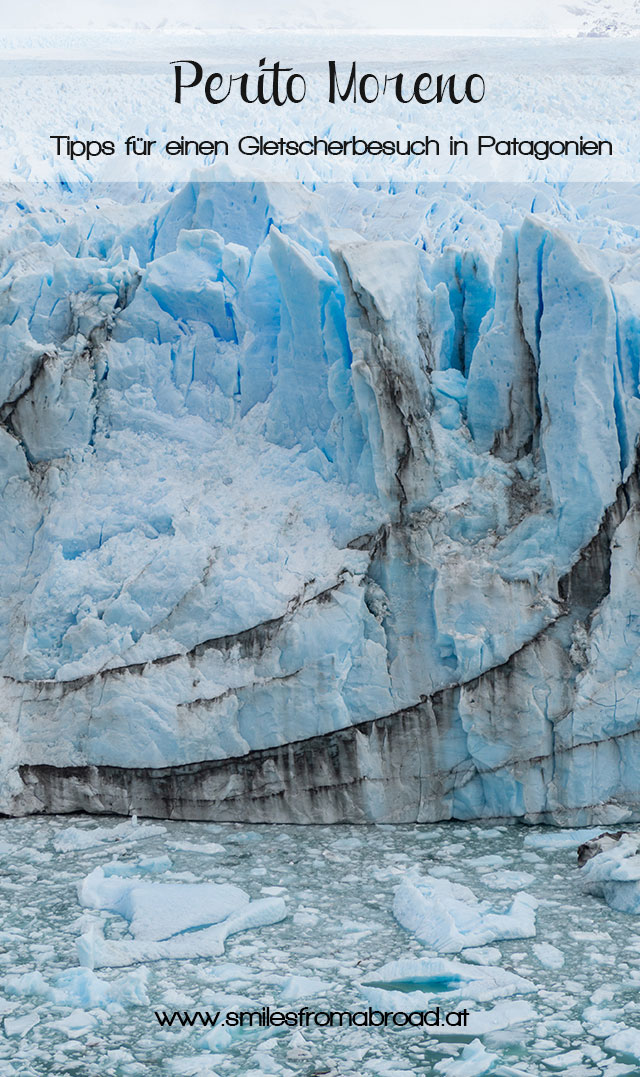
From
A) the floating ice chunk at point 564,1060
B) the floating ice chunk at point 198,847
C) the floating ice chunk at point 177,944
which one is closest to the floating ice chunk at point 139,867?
the floating ice chunk at point 198,847

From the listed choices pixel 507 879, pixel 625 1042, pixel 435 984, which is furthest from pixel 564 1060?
pixel 507 879

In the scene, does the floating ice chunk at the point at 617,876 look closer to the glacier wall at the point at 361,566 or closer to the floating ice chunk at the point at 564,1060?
the glacier wall at the point at 361,566

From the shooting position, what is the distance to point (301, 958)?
216 inches

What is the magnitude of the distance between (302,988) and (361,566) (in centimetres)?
270

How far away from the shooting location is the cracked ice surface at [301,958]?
476 centimetres

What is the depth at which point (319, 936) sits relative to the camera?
5703mm

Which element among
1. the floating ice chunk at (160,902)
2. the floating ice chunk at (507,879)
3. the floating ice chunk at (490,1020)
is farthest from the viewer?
the floating ice chunk at (507,879)

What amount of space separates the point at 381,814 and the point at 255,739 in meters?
0.88

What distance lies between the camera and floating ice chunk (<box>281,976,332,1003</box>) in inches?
203

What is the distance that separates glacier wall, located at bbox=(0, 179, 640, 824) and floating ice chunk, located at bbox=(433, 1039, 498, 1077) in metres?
2.37

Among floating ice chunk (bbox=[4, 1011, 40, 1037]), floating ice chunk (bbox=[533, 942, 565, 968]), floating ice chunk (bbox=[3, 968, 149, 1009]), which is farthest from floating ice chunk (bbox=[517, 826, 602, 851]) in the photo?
floating ice chunk (bbox=[4, 1011, 40, 1037])

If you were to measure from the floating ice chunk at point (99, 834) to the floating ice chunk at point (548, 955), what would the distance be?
2.42 metres

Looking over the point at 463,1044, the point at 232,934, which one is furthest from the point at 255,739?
the point at 463,1044

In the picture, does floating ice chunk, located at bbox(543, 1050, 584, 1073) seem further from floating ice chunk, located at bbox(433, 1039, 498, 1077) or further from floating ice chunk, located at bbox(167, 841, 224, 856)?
floating ice chunk, located at bbox(167, 841, 224, 856)
